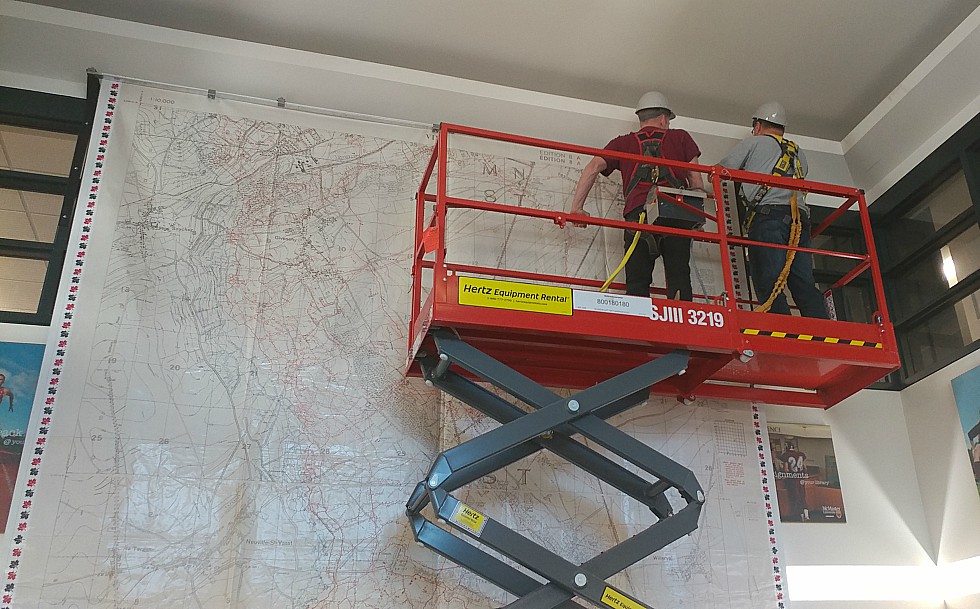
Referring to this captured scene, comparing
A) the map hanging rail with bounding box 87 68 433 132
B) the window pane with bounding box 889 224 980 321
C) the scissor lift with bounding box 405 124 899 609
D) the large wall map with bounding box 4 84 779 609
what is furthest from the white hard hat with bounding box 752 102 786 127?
the map hanging rail with bounding box 87 68 433 132

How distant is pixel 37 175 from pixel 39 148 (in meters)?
0.35

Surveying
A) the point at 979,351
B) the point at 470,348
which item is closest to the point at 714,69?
the point at 979,351

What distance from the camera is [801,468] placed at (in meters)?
5.83

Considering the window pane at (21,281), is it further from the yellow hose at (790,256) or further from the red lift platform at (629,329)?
the yellow hose at (790,256)

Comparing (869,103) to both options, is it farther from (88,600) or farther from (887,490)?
(88,600)

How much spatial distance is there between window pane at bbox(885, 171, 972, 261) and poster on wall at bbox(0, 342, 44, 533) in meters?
6.46

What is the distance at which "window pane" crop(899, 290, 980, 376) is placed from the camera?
582 centimetres

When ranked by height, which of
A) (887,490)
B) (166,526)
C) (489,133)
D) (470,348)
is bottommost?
(166,526)

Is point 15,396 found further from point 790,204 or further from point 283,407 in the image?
point 790,204

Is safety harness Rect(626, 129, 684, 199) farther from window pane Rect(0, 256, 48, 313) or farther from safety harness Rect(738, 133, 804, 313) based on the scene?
window pane Rect(0, 256, 48, 313)

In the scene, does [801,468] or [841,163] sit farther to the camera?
[841,163]

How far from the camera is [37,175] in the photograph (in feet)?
17.6

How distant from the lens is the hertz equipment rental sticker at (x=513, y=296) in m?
4.37

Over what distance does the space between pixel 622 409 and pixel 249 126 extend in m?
3.25
